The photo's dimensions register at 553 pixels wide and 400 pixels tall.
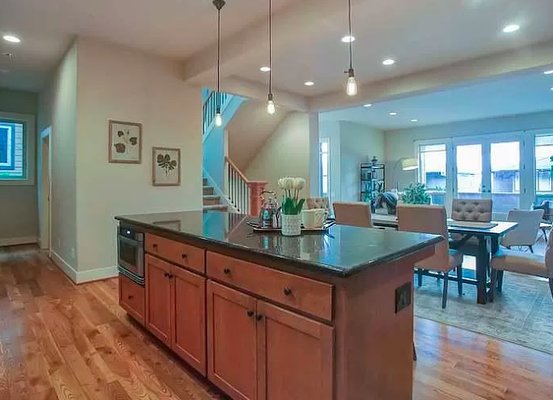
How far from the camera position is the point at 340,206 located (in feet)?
13.1

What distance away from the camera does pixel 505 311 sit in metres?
3.33

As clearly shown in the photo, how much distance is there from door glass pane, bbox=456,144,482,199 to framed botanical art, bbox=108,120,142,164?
8555mm

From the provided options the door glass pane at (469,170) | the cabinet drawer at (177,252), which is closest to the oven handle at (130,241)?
the cabinet drawer at (177,252)

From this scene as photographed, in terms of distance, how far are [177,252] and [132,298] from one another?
1026mm

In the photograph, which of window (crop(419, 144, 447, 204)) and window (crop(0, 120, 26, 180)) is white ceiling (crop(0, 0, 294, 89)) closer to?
window (crop(0, 120, 26, 180))

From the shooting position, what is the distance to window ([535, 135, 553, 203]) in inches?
331

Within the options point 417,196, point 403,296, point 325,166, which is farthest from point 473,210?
point 325,166

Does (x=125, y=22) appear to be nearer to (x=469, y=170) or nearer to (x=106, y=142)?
(x=106, y=142)

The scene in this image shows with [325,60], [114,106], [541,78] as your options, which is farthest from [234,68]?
[541,78]

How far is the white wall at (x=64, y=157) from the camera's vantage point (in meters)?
4.45

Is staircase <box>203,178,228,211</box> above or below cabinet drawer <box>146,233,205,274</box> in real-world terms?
above

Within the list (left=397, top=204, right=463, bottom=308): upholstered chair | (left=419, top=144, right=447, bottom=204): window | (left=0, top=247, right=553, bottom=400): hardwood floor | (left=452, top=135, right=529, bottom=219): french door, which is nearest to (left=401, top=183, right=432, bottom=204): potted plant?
(left=397, top=204, right=463, bottom=308): upholstered chair

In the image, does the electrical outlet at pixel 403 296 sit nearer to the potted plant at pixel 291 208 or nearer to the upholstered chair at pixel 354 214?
the potted plant at pixel 291 208

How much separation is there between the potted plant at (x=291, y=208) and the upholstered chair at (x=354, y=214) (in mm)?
1841
